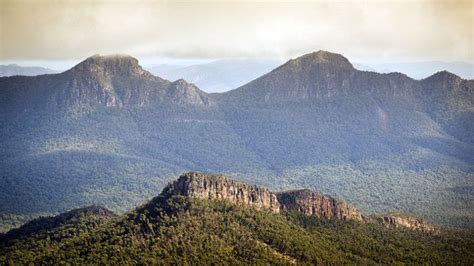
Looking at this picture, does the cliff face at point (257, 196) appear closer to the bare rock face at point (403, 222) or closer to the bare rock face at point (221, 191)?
the bare rock face at point (221, 191)

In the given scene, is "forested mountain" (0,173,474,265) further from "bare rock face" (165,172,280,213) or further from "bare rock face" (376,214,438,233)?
"bare rock face" (376,214,438,233)

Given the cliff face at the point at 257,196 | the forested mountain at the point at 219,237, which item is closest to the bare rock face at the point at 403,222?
the forested mountain at the point at 219,237

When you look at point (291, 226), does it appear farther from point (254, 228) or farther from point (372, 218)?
point (372, 218)

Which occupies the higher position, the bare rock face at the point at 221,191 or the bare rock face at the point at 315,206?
the bare rock face at the point at 221,191

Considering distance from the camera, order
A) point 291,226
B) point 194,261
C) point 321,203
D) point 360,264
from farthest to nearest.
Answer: point 321,203, point 291,226, point 360,264, point 194,261

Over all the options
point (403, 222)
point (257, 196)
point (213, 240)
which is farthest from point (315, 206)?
point (213, 240)

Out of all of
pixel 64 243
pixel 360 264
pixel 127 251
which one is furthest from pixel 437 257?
pixel 64 243

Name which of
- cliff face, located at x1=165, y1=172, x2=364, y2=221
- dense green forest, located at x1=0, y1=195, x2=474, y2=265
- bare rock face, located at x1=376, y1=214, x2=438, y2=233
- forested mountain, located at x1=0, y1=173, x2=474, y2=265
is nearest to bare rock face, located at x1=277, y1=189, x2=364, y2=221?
cliff face, located at x1=165, y1=172, x2=364, y2=221
